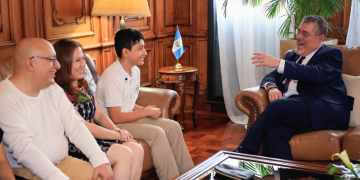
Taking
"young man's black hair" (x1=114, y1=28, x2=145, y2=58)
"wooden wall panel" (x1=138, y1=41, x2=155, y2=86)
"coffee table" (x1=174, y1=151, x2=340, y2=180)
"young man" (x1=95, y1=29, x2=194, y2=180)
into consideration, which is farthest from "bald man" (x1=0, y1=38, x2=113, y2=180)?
"wooden wall panel" (x1=138, y1=41, x2=155, y2=86)

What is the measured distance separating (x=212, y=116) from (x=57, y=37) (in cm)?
204

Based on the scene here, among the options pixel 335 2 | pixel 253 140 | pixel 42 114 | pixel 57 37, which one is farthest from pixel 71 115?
pixel 335 2

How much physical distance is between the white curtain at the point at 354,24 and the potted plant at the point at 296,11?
109mm

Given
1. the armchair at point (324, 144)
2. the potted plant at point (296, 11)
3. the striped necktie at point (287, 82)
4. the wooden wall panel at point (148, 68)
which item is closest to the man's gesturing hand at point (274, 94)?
the striped necktie at point (287, 82)

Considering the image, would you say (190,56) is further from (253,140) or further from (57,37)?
(253,140)

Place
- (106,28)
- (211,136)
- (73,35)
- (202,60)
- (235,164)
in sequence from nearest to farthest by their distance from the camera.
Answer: (235,164) < (73,35) < (106,28) < (211,136) < (202,60)

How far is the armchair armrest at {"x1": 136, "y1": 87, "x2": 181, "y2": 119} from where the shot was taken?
3084mm

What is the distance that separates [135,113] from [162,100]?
36cm

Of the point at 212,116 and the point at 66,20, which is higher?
the point at 66,20

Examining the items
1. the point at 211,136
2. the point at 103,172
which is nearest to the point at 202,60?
the point at 211,136

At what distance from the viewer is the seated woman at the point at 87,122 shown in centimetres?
228

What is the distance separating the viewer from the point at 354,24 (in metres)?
3.92

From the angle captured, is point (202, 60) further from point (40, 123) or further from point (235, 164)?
point (40, 123)

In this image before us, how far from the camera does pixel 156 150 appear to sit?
8.69 feet
